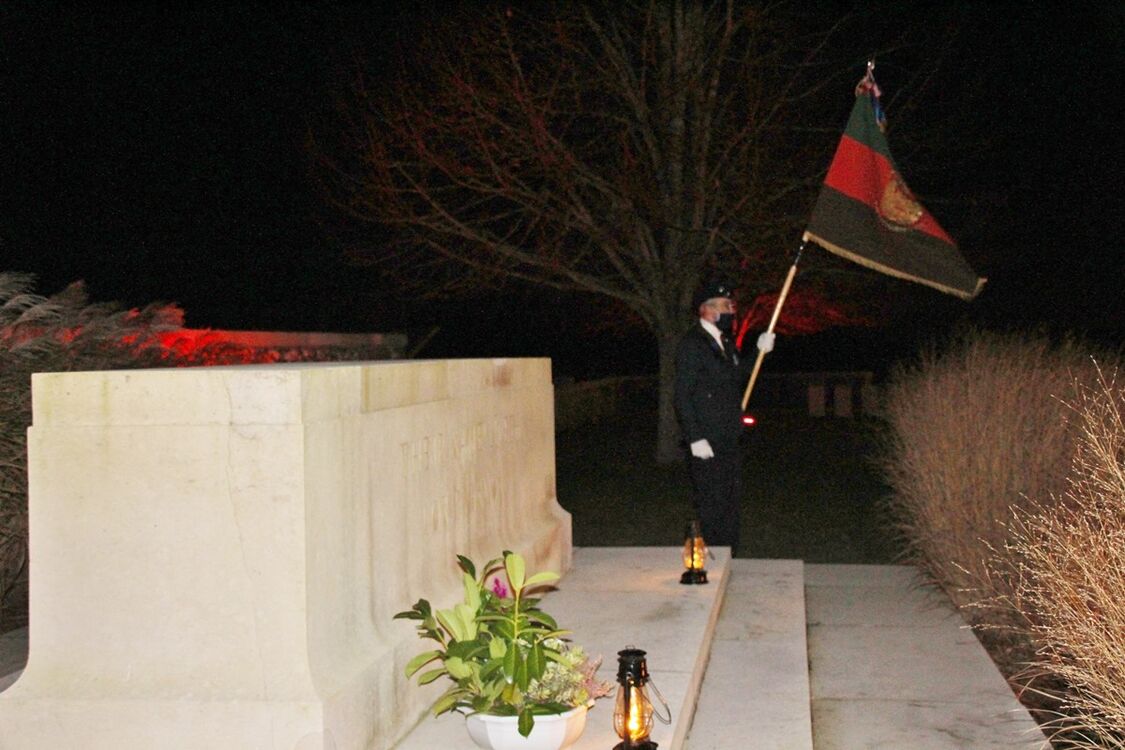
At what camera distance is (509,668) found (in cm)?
451

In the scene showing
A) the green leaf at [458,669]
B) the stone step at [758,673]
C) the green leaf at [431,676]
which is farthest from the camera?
the stone step at [758,673]

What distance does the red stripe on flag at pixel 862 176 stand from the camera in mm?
10016

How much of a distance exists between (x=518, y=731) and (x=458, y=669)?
0.32 meters

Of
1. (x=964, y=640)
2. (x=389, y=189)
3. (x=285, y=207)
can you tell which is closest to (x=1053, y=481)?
(x=964, y=640)

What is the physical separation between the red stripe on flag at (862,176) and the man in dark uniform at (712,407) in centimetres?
148

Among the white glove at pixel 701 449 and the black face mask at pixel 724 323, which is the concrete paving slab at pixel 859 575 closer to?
the white glove at pixel 701 449

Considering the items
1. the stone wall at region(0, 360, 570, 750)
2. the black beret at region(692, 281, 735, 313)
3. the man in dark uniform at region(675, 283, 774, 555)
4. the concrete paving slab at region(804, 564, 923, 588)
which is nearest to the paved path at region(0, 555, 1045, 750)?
the concrete paving slab at region(804, 564, 923, 588)

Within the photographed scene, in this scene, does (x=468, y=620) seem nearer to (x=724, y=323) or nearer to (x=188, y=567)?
(x=188, y=567)

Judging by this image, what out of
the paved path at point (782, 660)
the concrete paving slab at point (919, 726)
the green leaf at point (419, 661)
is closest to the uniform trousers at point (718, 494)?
the paved path at point (782, 660)

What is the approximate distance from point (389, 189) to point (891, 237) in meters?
9.43

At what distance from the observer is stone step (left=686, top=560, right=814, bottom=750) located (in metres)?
5.71

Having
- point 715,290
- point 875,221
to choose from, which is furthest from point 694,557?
point 875,221

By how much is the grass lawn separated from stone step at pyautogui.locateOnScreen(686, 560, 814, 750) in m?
2.66

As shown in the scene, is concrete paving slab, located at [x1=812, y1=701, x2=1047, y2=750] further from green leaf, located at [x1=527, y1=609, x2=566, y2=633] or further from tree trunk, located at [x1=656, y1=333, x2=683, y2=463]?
tree trunk, located at [x1=656, y1=333, x2=683, y2=463]
